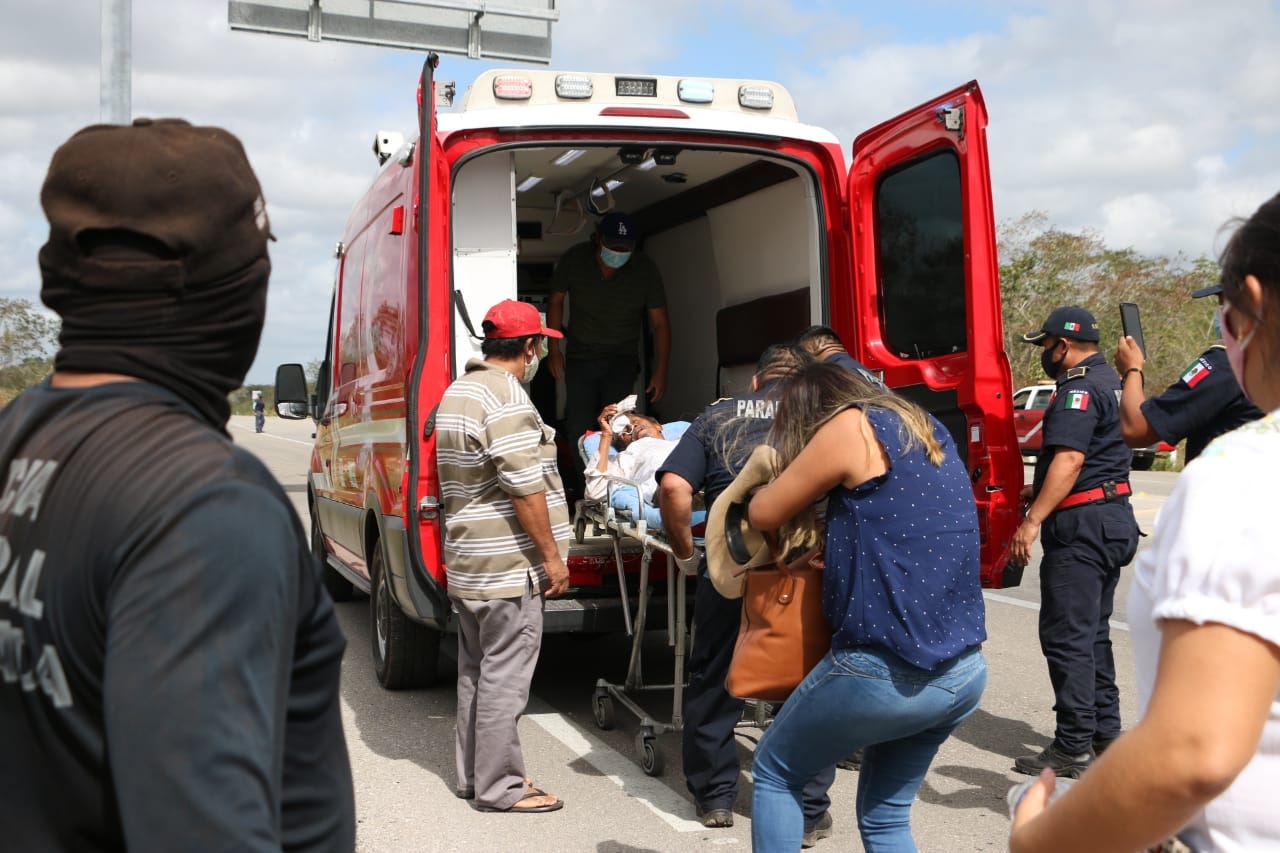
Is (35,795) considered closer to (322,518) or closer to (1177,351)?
(322,518)

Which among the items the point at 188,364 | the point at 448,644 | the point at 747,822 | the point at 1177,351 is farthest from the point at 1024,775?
the point at 1177,351

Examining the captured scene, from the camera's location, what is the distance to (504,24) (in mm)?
13750

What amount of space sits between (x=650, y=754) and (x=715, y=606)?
0.92m

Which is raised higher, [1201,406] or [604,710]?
[1201,406]

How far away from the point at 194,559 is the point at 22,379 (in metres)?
44.3

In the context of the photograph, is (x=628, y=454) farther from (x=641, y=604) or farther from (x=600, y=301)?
(x=600, y=301)

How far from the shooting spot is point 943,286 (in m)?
5.61

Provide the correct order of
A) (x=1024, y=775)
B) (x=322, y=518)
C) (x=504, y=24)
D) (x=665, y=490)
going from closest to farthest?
(x=665, y=490)
(x=1024, y=775)
(x=322, y=518)
(x=504, y=24)

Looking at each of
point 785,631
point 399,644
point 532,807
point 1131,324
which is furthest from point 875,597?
point 399,644

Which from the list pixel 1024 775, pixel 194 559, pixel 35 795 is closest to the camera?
pixel 194 559

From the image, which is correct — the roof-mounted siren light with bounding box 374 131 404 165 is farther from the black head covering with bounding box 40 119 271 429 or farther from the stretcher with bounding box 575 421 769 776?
the black head covering with bounding box 40 119 271 429

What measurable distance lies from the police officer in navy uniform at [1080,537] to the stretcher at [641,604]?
3.97 ft

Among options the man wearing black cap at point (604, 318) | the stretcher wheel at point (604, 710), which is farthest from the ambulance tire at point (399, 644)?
the man wearing black cap at point (604, 318)

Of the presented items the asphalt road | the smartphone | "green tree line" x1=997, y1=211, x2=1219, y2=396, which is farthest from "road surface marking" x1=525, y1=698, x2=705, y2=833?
"green tree line" x1=997, y1=211, x2=1219, y2=396
